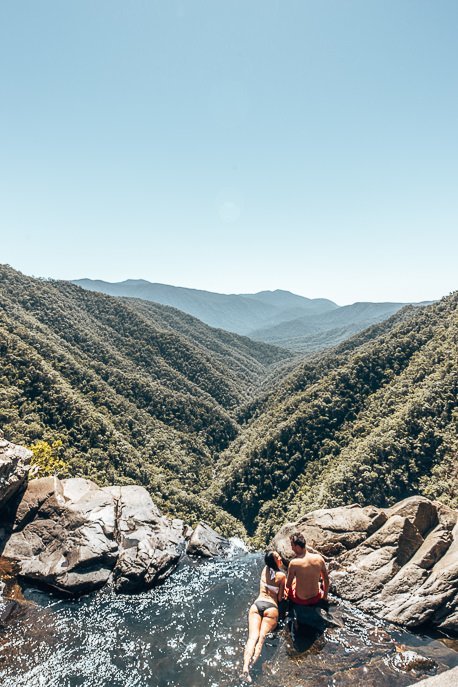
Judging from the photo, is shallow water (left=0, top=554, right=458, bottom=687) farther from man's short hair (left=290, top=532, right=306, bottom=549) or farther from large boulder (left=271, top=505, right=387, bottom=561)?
large boulder (left=271, top=505, right=387, bottom=561)

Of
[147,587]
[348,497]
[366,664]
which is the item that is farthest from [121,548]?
A: [348,497]

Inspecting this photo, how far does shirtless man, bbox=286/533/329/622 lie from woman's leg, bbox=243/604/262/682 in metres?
1.68

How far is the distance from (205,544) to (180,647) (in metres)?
9.07

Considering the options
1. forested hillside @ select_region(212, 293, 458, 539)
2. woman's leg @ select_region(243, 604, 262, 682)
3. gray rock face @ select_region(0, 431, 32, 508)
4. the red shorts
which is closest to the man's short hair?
the red shorts

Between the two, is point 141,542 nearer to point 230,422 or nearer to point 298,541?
point 298,541

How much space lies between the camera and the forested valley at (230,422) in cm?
6019

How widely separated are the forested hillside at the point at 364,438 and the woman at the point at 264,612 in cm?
3567

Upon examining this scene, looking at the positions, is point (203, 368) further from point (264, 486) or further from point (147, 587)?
point (147, 587)

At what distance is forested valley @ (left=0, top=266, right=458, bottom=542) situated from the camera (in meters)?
60.2

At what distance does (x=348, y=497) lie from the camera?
193ft

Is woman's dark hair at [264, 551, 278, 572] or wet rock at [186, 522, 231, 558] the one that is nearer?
woman's dark hair at [264, 551, 278, 572]

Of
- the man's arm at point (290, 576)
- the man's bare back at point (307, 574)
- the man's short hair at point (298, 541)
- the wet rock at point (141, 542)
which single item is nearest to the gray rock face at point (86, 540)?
the wet rock at point (141, 542)

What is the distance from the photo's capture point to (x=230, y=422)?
121 meters

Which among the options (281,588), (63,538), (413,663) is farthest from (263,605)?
(63,538)
